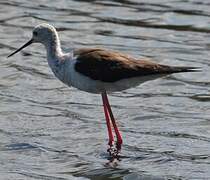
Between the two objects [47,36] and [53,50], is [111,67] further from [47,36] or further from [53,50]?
[47,36]

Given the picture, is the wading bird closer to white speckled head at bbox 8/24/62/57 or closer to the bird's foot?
the bird's foot

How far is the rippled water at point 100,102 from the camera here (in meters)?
9.82

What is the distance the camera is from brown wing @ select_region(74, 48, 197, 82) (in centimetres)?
1018

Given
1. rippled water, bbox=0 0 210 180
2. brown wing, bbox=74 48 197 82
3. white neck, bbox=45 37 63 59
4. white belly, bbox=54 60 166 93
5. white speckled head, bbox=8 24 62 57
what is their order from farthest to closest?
white speckled head, bbox=8 24 62 57
white neck, bbox=45 37 63 59
white belly, bbox=54 60 166 93
brown wing, bbox=74 48 197 82
rippled water, bbox=0 0 210 180

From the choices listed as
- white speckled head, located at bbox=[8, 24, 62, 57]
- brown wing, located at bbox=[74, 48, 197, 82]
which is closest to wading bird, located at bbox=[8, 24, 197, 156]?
brown wing, located at bbox=[74, 48, 197, 82]

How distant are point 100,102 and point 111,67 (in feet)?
6.54

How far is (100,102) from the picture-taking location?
12.3 metres

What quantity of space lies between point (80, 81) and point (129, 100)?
80.5 inches

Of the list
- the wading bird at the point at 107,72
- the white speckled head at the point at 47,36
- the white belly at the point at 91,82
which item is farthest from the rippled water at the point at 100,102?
the white speckled head at the point at 47,36

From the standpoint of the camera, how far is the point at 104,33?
614 inches

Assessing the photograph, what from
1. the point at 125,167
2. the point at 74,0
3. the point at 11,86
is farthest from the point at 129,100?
the point at 74,0

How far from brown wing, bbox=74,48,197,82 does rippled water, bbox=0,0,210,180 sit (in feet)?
2.72

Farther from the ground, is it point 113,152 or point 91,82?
point 91,82

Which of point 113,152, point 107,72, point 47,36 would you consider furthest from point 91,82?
point 47,36
